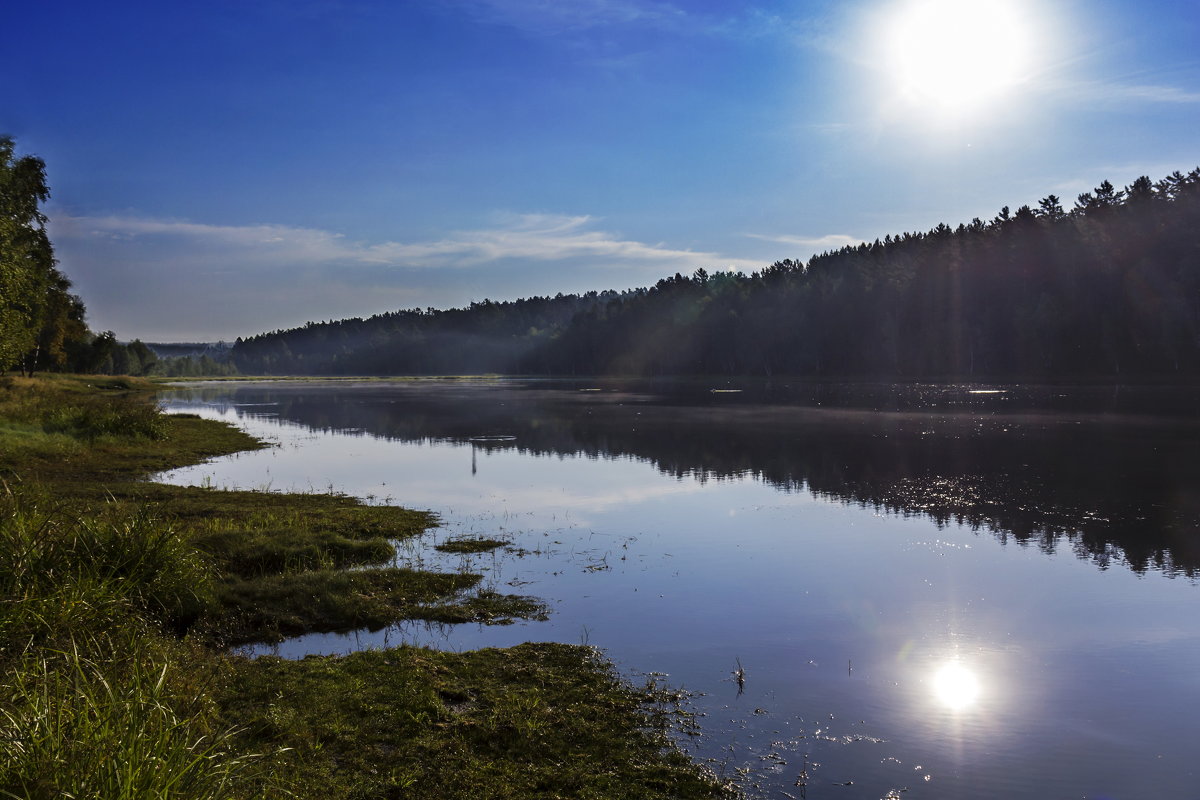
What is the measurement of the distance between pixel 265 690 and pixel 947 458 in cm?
2929

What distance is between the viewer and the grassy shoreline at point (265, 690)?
5.50 meters

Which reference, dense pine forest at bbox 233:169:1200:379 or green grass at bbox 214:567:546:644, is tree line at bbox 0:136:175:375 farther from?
dense pine forest at bbox 233:169:1200:379

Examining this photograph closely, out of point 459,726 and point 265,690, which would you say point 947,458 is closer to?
point 459,726

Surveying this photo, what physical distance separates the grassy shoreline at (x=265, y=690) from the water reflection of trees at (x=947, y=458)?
12.3 m

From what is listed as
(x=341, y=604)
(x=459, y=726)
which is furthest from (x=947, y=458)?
(x=459, y=726)

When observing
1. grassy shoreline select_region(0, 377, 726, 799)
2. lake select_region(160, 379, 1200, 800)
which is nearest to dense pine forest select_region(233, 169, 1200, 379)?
lake select_region(160, 379, 1200, 800)

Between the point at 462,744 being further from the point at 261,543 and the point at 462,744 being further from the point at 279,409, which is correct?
the point at 279,409

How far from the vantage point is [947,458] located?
105ft

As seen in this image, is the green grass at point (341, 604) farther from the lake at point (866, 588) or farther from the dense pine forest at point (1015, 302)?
the dense pine forest at point (1015, 302)

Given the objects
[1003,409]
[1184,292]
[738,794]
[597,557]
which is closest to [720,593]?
[597,557]

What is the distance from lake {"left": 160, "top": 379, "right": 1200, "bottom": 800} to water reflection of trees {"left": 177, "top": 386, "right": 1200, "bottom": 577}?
0.59ft

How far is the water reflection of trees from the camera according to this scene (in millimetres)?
19375

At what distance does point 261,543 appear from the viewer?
48.4 feet

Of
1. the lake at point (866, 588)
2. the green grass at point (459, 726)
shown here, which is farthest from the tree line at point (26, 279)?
the green grass at point (459, 726)
